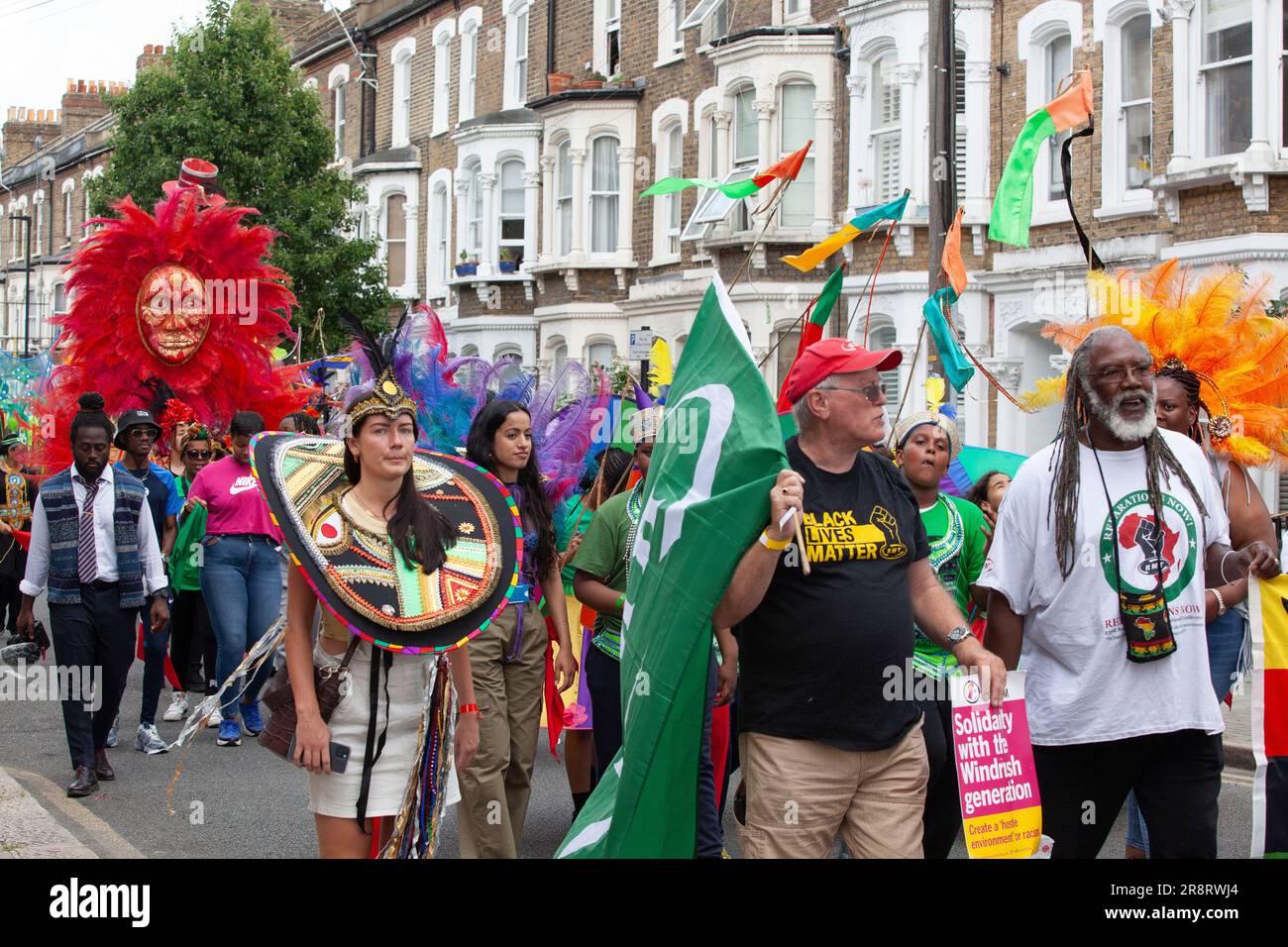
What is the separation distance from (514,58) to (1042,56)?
1546cm

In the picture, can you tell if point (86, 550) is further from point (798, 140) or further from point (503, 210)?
point (503, 210)

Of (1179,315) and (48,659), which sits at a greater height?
(1179,315)

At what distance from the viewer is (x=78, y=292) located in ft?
41.4

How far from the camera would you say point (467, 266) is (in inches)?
1352

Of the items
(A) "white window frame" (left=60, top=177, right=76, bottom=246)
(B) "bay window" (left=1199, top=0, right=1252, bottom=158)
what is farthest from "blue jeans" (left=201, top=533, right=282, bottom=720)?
(A) "white window frame" (left=60, top=177, right=76, bottom=246)

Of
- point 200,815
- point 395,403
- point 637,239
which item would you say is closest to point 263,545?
point 200,815

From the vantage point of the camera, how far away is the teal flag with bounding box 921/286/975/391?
1084cm

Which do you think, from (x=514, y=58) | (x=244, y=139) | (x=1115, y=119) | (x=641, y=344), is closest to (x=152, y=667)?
(x=641, y=344)

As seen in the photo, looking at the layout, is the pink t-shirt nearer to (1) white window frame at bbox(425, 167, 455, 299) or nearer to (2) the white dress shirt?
(2) the white dress shirt

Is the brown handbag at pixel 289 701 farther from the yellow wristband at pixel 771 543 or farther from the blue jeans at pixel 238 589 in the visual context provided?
the blue jeans at pixel 238 589
